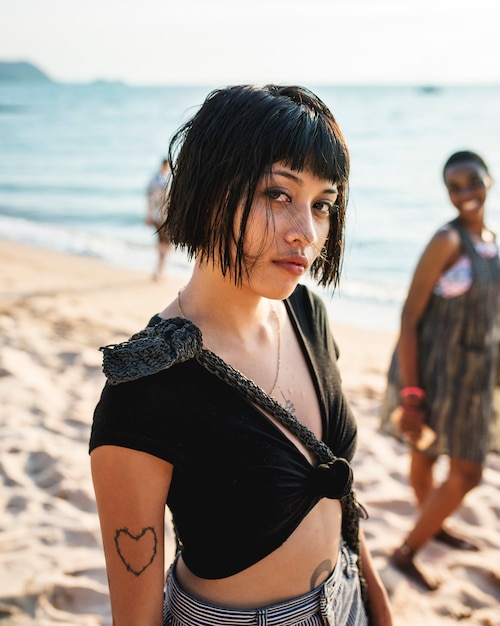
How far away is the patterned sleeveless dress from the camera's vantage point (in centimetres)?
320

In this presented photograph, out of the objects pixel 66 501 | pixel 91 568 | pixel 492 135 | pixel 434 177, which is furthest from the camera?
pixel 492 135

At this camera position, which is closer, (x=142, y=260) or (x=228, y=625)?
(x=228, y=625)

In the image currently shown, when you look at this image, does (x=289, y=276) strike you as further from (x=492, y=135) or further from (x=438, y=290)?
(x=492, y=135)

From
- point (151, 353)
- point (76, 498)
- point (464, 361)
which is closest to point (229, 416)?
point (151, 353)

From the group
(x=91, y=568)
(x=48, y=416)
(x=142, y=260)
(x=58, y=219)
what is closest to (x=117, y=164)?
(x=58, y=219)

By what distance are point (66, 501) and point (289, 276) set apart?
2828mm

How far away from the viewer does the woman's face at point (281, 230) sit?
1367mm

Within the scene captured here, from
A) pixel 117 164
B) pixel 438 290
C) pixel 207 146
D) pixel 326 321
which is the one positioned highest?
pixel 207 146

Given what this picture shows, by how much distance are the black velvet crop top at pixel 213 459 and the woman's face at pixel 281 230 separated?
24cm

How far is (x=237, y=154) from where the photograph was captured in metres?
1.34

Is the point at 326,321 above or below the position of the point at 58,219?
above

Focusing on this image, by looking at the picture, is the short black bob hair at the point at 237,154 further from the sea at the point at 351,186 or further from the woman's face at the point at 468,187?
the woman's face at the point at 468,187

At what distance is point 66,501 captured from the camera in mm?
3748

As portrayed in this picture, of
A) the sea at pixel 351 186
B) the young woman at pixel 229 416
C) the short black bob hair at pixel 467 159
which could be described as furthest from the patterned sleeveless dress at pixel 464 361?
the young woman at pixel 229 416
